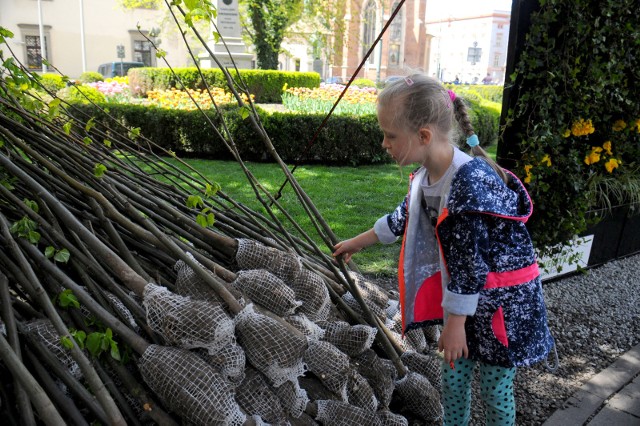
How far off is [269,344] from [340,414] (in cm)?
43

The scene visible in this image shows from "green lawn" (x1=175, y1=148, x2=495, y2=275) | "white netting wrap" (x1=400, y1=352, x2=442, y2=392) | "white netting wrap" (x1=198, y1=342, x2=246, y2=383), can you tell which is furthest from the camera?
"green lawn" (x1=175, y1=148, x2=495, y2=275)

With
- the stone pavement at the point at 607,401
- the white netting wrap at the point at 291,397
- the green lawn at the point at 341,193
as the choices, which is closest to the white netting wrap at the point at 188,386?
the white netting wrap at the point at 291,397

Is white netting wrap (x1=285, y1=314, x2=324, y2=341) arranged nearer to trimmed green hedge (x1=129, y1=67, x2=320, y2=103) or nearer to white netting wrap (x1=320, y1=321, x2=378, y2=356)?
white netting wrap (x1=320, y1=321, x2=378, y2=356)

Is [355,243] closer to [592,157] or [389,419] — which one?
[389,419]

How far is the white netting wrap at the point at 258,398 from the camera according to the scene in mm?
1685

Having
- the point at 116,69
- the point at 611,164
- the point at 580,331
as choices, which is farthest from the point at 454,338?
the point at 116,69

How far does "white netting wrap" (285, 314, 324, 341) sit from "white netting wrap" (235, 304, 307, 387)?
0.18 m

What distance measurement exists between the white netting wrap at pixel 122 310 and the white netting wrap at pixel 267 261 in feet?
1.67

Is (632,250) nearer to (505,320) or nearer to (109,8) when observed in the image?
(505,320)

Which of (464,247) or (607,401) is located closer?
(464,247)

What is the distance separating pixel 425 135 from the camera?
1.79 m

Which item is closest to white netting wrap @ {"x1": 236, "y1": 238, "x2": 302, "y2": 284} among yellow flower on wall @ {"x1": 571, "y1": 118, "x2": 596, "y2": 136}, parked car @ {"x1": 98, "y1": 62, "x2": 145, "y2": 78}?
yellow flower on wall @ {"x1": 571, "y1": 118, "x2": 596, "y2": 136}

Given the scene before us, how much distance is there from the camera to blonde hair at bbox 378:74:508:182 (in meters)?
1.77

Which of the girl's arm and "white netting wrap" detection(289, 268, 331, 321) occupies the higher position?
the girl's arm
